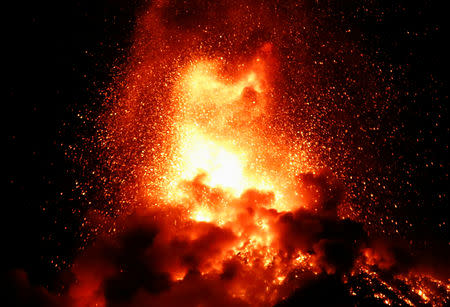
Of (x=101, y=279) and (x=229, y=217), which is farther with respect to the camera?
(x=101, y=279)

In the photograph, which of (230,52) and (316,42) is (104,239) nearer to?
(230,52)

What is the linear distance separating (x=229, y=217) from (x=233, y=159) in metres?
1.80

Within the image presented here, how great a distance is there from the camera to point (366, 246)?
9.78 m

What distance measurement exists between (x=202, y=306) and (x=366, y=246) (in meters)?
5.89

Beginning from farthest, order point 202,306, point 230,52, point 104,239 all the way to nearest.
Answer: point 104,239, point 230,52, point 202,306

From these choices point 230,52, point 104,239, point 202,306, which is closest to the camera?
point 202,306

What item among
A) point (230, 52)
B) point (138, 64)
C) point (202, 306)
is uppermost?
point (230, 52)

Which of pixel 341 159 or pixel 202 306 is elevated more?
pixel 341 159

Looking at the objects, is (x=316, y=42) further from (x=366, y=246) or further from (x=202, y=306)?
(x=202, y=306)

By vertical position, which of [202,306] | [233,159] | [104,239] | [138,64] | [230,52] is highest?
[230,52]

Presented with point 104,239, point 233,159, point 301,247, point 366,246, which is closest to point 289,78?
point 233,159

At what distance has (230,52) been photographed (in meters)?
8.73

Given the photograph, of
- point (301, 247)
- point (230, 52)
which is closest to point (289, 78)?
point (230, 52)

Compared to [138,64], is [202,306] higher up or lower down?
lower down
